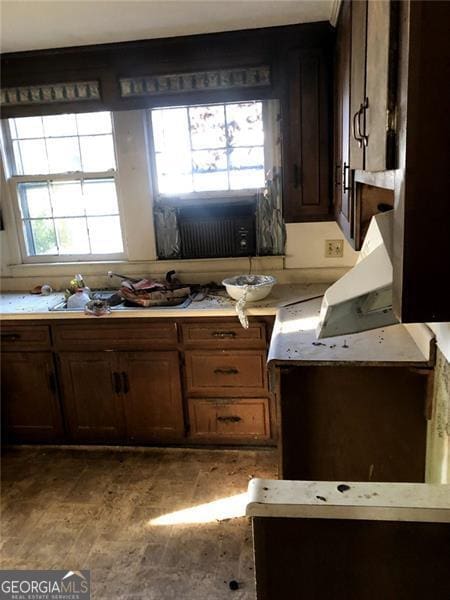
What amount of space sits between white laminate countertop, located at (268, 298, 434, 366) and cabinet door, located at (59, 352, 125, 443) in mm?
1184

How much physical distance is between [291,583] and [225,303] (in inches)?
68.6

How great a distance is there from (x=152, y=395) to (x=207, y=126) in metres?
1.67

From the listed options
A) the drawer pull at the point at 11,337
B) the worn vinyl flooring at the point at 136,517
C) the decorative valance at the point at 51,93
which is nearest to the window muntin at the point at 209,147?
the decorative valance at the point at 51,93

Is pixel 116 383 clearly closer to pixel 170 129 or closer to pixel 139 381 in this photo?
pixel 139 381

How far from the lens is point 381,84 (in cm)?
90

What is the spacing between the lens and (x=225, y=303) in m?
2.62

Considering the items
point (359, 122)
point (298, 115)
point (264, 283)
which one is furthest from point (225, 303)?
point (359, 122)

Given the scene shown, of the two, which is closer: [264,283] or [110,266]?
[264,283]

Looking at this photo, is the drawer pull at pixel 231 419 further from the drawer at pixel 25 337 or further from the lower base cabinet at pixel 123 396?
the drawer at pixel 25 337

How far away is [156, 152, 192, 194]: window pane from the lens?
2.91m

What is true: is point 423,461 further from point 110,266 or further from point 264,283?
point 110,266

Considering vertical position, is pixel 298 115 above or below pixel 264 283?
above

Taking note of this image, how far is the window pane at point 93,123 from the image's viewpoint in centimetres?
291

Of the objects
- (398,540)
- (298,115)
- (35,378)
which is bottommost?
(35,378)
